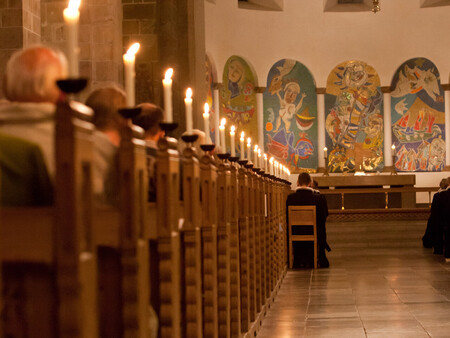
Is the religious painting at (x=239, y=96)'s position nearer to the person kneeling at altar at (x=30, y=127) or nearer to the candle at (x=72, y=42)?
the person kneeling at altar at (x=30, y=127)

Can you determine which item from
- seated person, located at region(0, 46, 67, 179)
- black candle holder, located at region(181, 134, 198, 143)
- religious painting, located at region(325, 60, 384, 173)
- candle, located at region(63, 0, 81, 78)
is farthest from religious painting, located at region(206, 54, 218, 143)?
candle, located at region(63, 0, 81, 78)

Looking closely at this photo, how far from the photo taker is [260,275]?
264 inches

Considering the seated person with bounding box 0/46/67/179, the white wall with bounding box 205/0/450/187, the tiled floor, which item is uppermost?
the white wall with bounding box 205/0/450/187

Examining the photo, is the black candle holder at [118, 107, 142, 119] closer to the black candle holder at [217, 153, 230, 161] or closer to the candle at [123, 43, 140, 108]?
the candle at [123, 43, 140, 108]

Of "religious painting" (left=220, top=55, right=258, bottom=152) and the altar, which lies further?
"religious painting" (left=220, top=55, right=258, bottom=152)

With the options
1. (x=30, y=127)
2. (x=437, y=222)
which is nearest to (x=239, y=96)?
(x=437, y=222)

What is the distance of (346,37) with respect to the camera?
2203 centimetres

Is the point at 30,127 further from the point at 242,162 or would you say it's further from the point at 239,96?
the point at 239,96

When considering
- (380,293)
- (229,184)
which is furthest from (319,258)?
(229,184)

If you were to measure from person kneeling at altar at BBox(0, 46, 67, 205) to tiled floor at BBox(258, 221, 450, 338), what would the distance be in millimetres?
4237

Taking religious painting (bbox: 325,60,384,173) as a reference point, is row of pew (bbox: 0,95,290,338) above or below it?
below

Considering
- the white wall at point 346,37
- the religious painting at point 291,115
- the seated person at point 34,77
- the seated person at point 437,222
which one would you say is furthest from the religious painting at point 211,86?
the seated person at point 34,77

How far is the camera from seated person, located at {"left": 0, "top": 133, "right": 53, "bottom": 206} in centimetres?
192

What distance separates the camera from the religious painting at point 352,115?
22047 mm
